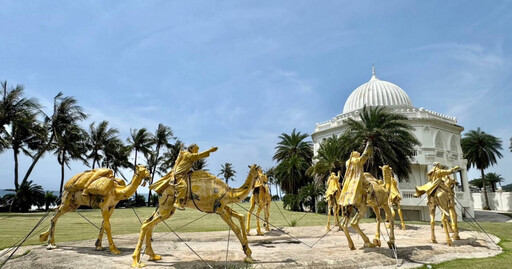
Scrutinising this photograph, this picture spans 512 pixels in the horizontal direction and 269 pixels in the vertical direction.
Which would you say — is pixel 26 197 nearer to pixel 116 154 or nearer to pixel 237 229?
pixel 116 154

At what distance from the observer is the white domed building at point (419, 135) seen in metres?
36.7

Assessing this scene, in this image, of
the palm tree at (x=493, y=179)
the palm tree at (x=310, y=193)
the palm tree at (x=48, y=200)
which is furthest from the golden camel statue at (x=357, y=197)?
the palm tree at (x=493, y=179)

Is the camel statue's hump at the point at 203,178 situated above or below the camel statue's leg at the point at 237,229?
above


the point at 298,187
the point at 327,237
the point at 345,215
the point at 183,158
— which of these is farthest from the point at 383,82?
the point at 183,158

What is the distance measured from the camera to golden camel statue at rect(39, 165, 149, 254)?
9.72m

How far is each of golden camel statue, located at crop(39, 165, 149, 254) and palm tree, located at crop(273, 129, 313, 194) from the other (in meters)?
31.1

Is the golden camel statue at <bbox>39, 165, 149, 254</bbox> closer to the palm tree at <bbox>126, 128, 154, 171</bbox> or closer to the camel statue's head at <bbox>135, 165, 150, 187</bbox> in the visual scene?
the camel statue's head at <bbox>135, 165, 150, 187</bbox>

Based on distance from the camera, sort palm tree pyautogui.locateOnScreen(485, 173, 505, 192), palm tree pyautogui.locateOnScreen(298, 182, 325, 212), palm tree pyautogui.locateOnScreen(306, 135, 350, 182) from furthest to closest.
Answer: palm tree pyautogui.locateOnScreen(485, 173, 505, 192) → palm tree pyautogui.locateOnScreen(298, 182, 325, 212) → palm tree pyautogui.locateOnScreen(306, 135, 350, 182)

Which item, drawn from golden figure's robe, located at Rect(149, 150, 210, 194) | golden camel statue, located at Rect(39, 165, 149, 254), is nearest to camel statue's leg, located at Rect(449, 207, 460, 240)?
golden figure's robe, located at Rect(149, 150, 210, 194)

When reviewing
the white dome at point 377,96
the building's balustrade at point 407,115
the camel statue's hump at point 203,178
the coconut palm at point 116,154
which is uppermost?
the white dome at point 377,96

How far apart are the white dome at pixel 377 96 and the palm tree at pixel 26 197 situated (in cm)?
3863

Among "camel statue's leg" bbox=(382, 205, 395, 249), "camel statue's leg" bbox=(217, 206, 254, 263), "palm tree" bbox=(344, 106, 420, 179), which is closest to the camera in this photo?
"camel statue's leg" bbox=(217, 206, 254, 263)

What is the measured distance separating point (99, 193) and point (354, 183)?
7.44m

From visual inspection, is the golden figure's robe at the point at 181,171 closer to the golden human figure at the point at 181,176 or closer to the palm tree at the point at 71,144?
the golden human figure at the point at 181,176
